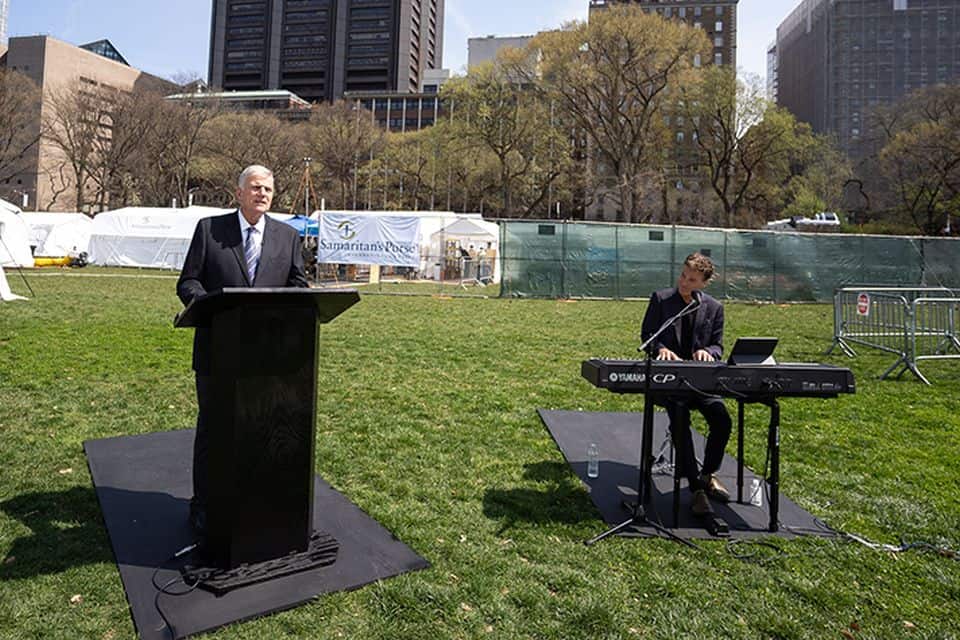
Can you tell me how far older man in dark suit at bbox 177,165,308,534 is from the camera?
10.8 ft

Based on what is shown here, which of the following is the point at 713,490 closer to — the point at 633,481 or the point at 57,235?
the point at 633,481

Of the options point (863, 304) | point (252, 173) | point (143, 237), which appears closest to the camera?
point (252, 173)

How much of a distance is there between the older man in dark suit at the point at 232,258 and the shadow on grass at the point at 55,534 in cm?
55

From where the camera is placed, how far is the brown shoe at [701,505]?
3988 mm

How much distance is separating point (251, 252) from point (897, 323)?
10.2 metres

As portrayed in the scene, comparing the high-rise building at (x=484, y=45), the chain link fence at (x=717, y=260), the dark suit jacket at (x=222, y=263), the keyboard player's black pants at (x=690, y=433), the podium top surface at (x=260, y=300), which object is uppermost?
the high-rise building at (x=484, y=45)

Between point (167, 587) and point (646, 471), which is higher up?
point (646, 471)

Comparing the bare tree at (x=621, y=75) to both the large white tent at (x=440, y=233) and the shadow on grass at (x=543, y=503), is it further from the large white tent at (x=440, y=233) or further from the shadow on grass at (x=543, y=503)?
the shadow on grass at (x=543, y=503)

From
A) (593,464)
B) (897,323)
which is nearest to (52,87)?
(897,323)

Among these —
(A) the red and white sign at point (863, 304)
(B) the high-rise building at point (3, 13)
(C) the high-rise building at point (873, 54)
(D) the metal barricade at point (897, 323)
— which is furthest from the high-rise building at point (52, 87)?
(C) the high-rise building at point (873, 54)

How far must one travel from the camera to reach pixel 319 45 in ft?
427

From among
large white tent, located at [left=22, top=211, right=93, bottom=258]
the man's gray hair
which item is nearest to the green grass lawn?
the man's gray hair

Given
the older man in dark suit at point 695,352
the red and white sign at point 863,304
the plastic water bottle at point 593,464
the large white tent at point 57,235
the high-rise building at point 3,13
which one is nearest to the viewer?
the older man in dark suit at point 695,352

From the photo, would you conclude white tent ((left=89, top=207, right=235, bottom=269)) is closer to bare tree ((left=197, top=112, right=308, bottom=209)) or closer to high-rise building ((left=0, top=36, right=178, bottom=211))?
bare tree ((left=197, top=112, right=308, bottom=209))
